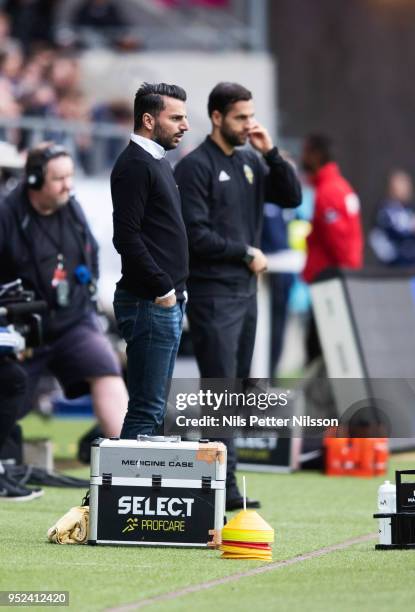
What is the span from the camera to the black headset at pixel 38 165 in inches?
399

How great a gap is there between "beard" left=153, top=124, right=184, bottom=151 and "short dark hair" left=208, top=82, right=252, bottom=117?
132 centimetres

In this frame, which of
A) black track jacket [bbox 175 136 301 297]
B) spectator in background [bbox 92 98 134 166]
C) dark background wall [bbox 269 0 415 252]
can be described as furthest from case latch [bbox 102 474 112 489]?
dark background wall [bbox 269 0 415 252]

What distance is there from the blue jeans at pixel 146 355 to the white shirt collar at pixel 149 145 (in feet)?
2.18

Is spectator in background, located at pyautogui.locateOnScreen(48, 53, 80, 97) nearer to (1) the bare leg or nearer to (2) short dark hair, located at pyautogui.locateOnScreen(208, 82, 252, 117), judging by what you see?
(1) the bare leg

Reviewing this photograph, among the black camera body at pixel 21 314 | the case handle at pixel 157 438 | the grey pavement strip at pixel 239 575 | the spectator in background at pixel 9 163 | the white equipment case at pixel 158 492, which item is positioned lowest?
the grey pavement strip at pixel 239 575

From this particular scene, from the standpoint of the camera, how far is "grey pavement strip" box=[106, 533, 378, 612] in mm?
6109

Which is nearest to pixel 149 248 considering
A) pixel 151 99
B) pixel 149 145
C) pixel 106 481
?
pixel 149 145

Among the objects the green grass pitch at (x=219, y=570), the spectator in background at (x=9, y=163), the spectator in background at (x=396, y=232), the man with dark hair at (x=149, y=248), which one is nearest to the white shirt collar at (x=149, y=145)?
the man with dark hair at (x=149, y=248)

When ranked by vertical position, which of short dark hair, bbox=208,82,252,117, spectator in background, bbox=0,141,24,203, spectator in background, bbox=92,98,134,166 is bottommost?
short dark hair, bbox=208,82,252,117

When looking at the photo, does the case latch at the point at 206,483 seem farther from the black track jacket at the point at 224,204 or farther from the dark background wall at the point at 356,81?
the dark background wall at the point at 356,81

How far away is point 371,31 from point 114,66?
217 inches

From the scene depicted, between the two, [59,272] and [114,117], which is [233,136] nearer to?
[59,272]

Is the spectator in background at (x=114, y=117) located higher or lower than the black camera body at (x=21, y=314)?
higher

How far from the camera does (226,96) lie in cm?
930
